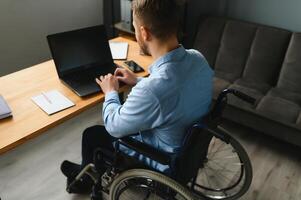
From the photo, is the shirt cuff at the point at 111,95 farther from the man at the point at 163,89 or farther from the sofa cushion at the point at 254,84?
the sofa cushion at the point at 254,84

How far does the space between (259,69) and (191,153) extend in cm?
146

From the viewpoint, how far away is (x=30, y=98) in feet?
4.80

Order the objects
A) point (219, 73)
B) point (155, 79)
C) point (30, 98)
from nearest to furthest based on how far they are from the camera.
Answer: point (155, 79)
point (30, 98)
point (219, 73)

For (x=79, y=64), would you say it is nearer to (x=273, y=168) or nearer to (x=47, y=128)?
(x=47, y=128)

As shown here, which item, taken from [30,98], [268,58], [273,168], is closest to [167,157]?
[30,98]

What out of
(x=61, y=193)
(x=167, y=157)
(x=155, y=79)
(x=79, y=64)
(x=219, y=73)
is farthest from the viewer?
(x=219, y=73)

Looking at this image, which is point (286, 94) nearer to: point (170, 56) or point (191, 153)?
point (191, 153)

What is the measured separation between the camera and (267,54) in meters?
2.44

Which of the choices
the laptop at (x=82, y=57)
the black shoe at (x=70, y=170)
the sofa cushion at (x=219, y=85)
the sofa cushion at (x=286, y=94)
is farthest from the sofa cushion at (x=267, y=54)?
the black shoe at (x=70, y=170)

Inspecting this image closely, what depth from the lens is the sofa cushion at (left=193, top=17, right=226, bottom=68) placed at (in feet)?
8.63

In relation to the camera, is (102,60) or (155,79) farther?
(102,60)

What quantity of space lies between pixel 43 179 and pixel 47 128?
0.79 m

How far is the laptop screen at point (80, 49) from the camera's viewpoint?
1.57 metres

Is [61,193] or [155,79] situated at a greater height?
[155,79]
